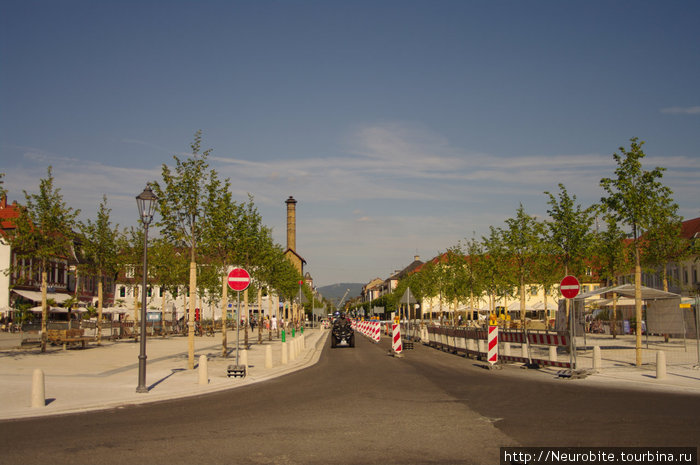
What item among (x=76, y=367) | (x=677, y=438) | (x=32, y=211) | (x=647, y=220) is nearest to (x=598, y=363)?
(x=647, y=220)

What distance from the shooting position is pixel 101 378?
17.3 metres

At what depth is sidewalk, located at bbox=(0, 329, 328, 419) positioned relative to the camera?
41.8ft

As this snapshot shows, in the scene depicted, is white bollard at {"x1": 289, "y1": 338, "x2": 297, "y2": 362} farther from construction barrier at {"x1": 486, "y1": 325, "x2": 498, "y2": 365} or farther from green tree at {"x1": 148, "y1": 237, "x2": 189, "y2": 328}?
green tree at {"x1": 148, "y1": 237, "x2": 189, "y2": 328}

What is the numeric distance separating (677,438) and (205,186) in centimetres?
1654

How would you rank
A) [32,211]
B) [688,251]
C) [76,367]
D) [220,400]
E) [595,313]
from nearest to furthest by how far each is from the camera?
[220,400]
[76,367]
[32,211]
[688,251]
[595,313]

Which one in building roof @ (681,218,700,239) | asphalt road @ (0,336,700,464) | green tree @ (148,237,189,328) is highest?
building roof @ (681,218,700,239)

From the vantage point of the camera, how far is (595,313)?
59.2 m

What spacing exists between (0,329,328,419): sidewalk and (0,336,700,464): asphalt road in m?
1.12

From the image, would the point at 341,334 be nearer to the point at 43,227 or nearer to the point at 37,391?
the point at 43,227

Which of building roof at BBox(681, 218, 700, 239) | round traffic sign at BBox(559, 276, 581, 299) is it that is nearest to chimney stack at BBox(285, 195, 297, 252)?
building roof at BBox(681, 218, 700, 239)

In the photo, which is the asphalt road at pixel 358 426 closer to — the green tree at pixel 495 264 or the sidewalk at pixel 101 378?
the sidewalk at pixel 101 378

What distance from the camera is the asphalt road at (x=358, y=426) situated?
768 centimetres

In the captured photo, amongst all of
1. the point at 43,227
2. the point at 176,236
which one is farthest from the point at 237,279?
the point at 43,227

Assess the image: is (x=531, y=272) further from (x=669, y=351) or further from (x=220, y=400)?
(x=220, y=400)
